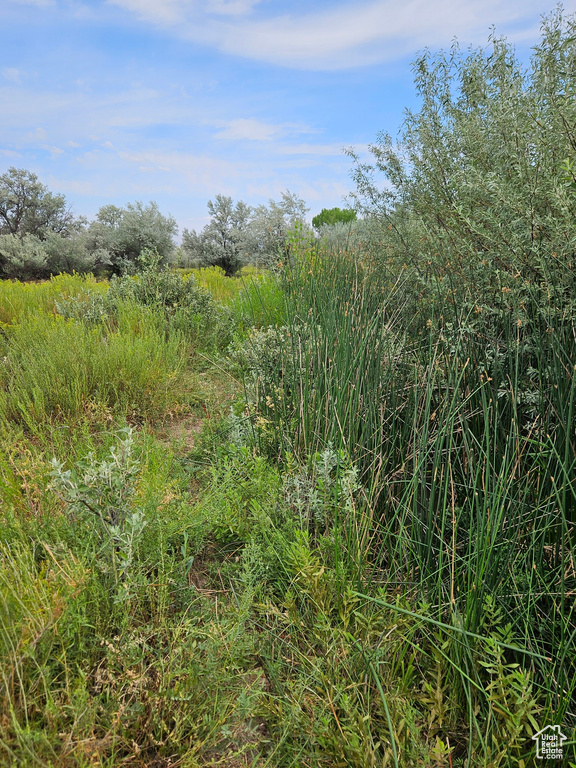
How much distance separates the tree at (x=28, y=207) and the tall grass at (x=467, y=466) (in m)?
18.9

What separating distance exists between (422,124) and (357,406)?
281cm

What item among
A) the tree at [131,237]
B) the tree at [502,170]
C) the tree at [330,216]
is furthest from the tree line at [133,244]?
the tree at [502,170]

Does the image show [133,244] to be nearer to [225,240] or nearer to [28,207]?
[225,240]

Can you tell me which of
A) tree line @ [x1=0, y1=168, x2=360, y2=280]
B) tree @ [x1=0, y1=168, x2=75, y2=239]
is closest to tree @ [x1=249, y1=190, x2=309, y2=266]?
tree line @ [x1=0, y1=168, x2=360, y2=280]

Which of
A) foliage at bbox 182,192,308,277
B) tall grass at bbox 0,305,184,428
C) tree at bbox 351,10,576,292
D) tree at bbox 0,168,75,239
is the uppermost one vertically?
tree at bbox 0,168,75,239

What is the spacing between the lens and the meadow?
1139 millimetres

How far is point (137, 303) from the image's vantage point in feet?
18.2

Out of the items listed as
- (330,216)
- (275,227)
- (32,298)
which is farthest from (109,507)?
(330,216)

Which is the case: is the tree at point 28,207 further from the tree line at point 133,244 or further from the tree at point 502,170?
the tree at point 502,170

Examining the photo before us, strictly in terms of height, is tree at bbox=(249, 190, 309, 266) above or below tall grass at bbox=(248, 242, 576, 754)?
above

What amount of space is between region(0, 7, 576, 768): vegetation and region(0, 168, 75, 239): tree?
1761cm

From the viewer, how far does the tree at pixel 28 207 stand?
1769 centimetres

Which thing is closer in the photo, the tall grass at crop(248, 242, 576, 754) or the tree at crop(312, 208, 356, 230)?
the tall grass at crop(248, 242, 576, 754)

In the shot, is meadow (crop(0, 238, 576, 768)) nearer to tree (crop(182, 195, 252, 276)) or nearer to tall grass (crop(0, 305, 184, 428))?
tall grass (crop(0, 305, 184, 428))
